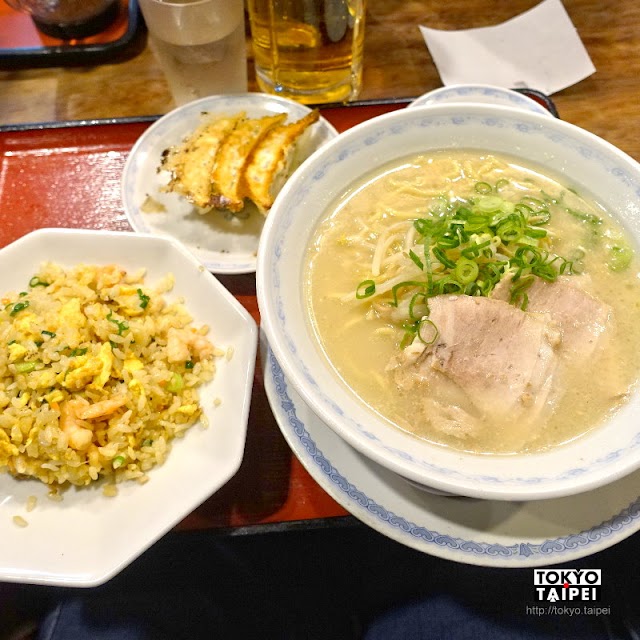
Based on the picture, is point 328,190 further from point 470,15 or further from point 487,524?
point 470,15

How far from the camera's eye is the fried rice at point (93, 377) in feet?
4.69

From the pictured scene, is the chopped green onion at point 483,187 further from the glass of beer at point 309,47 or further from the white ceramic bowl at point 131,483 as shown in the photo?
the glass of beer at point 309,47

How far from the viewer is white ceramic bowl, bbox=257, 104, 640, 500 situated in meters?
1.02

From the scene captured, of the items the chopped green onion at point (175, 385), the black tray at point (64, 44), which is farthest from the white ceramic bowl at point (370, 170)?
the black tray at point (64, 44)

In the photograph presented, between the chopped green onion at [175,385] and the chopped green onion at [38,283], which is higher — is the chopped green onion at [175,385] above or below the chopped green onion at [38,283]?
below

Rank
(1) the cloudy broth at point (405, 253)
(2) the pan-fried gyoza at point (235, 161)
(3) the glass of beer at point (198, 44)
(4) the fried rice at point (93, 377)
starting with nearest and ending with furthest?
(1) the cloudy broth at point (405, 253), (4) the fried rice at point (93, 377), (2) the pan-fried gyoza at point (235, 161), (3) the glass of beer at point (198, 44)

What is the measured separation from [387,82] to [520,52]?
58cm

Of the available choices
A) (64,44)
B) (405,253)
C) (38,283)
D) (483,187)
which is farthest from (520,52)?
(38,283)

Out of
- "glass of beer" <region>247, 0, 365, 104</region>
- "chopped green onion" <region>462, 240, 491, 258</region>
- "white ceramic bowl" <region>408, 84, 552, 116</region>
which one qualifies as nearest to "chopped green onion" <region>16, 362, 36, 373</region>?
"chopped green onion" <region>462, 240, 491, 258</region>

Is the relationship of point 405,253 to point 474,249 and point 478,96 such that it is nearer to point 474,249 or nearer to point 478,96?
point 474,249

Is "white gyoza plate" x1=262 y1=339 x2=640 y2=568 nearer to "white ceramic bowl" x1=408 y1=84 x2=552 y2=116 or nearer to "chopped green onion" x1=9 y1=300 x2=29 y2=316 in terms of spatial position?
"chopped green onion" x1=9 y1=300 x2=29 y2=316

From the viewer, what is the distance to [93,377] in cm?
151

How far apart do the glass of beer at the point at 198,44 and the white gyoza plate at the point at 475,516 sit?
4.94 feet

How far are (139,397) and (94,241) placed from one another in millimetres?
558
